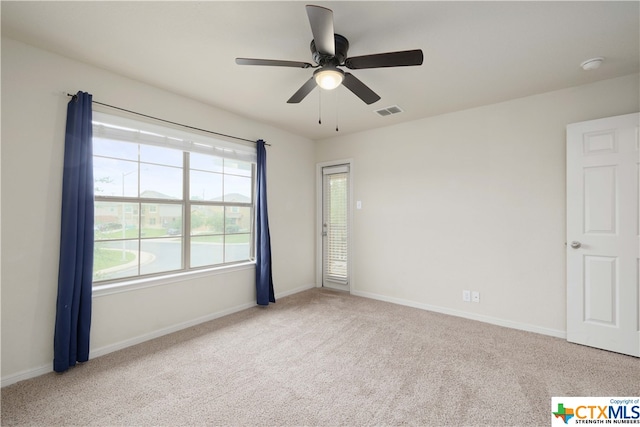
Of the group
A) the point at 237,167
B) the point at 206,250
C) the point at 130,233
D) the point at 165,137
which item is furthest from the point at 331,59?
the point at 206,250

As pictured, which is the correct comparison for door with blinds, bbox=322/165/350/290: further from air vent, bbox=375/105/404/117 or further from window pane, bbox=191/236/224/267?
window pane, bbox=191/236/224/267

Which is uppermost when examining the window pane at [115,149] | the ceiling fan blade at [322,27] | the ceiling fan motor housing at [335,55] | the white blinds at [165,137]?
the ceiling fan motor housing at [335,55]

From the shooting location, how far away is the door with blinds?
4750mm

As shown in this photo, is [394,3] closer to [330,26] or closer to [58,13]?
[330,26]

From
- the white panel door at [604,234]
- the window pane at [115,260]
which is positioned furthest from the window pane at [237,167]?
the white panel door at [604,234]

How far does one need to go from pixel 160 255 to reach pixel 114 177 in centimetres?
92

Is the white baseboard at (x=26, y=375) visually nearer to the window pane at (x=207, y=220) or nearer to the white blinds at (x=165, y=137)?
the window pane at (x=207, y=220)

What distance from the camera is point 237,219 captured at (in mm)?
3896

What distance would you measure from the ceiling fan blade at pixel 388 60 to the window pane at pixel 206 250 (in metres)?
2.61

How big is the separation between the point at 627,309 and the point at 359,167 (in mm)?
3312

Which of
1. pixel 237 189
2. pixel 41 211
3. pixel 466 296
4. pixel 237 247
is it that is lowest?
pixel 466 296

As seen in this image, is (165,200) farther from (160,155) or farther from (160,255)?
(160,255)

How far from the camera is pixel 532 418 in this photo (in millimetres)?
1798

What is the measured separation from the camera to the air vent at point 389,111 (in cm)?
352
